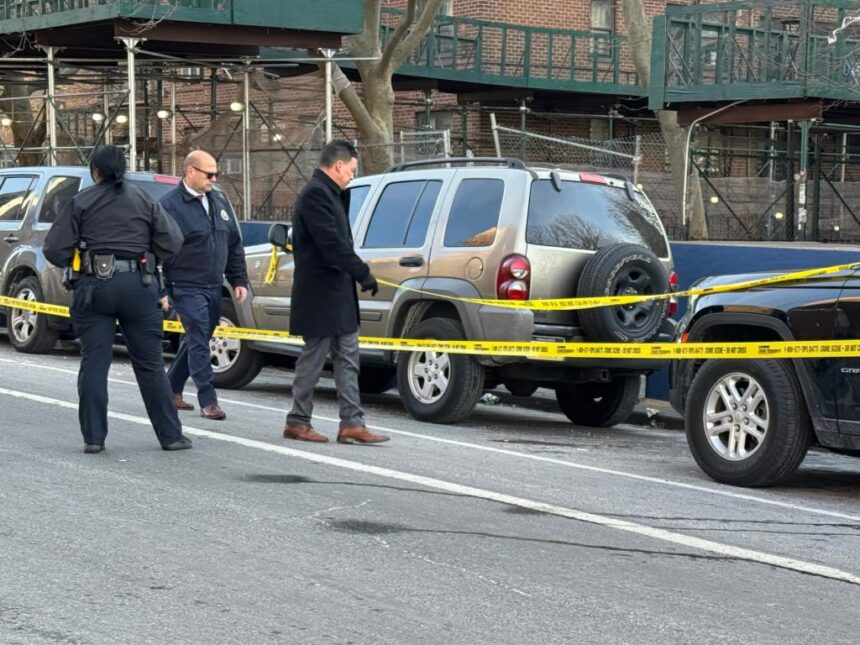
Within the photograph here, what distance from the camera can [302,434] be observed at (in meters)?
9.59

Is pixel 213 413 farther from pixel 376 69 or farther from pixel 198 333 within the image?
pixel 376 69

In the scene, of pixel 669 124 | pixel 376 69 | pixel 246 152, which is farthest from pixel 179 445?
pixel 669 124

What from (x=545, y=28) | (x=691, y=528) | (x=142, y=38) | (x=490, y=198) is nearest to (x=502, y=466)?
(x=691, y=528)

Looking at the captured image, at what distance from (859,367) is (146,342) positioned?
13.6 ft

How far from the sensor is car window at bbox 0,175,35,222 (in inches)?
628

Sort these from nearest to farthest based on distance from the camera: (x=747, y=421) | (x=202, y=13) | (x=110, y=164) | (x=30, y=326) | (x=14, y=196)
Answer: (x=110, y=164), (x=747, y=421), (x=30, y=326), (x=14, y=196), (x=202, y=13)

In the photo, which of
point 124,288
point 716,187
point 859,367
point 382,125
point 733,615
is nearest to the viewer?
point 733,615

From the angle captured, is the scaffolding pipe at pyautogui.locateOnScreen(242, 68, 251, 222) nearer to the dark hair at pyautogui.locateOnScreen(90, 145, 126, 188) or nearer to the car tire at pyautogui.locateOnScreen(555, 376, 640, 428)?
the car tire at pyautogui.locateOnScreen(555, 376, 640, 428)

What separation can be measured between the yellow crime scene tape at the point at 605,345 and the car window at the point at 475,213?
469 millimetres

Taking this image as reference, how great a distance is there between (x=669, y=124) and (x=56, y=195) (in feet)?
53.1

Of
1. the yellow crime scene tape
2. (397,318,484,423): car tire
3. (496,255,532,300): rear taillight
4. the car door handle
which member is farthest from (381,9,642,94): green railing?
(496,255,532,300): rear taillight

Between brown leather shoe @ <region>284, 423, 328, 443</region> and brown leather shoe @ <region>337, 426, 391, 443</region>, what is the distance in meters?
0.11

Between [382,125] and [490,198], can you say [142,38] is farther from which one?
[490,198]

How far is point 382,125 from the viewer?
24797 millimetres
